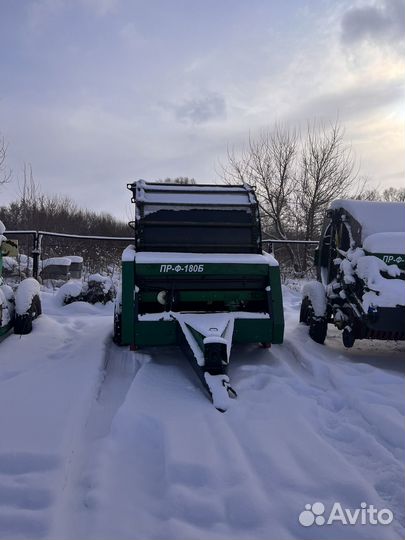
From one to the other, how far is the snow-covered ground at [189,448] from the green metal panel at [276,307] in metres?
0.31

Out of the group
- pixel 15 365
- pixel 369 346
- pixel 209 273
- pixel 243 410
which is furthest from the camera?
pixel 369 346

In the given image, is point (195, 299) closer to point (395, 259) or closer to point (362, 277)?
point (362, 277)

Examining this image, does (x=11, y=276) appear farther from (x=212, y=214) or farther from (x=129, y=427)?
(x=129, y=427)

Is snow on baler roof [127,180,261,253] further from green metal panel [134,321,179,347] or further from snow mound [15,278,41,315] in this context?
snow mound [15,278,41,315]

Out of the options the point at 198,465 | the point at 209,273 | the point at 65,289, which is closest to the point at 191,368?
the point at 209,273

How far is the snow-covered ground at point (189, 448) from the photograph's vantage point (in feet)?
7.11

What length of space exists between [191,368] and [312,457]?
6.59 feet

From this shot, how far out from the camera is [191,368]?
181 inches

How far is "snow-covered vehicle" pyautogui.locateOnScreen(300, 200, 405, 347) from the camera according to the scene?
4.50 m

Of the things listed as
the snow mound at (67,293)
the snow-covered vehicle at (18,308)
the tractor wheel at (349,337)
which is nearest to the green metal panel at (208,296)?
the tractor wheel at (349,337)

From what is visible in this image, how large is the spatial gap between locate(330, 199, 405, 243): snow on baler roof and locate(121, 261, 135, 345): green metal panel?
8.83 ft

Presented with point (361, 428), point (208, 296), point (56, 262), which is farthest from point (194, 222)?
point (56, 262)

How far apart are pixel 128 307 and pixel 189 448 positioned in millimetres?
2103

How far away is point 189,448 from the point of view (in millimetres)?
2826
